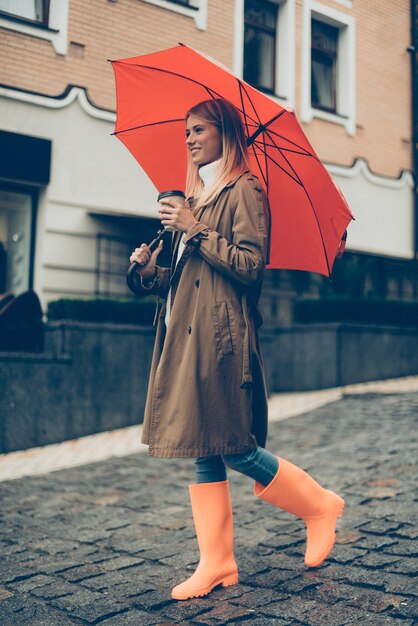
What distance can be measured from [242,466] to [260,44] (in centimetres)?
1094

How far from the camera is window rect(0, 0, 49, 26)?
9.51 m

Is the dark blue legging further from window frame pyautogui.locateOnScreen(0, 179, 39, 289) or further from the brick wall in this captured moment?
the brick wall

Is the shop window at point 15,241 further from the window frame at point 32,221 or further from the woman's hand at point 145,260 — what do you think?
the woman's hand at point 145,260

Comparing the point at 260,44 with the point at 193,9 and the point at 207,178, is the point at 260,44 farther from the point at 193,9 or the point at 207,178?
the point at 207,178

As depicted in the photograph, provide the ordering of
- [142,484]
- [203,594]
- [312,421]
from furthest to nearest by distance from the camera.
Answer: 1. [312,421]
2. [142,484]
3. [203,594]

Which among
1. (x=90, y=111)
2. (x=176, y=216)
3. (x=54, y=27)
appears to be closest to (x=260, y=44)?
(x=90, y=111)

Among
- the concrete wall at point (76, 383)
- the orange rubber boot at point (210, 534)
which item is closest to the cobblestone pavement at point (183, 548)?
the orange rubber boot at point (210, 534)

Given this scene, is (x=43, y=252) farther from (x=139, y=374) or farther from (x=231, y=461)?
(x=231, y=461)

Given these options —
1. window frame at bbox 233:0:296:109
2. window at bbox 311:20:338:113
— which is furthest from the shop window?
window at bbox 311:20:338:113

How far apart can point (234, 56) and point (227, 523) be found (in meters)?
10.1

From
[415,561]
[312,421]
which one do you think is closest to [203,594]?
[415,561]

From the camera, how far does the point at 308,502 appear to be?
3.34 metres

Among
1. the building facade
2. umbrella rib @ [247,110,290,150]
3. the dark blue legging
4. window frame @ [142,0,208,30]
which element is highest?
window frame @ [142,0,208,30]

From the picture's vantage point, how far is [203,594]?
3.15 meters
